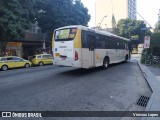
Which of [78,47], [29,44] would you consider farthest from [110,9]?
[78,47]

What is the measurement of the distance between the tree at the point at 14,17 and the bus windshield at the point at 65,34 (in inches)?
350

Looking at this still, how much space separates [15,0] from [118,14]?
318 feet

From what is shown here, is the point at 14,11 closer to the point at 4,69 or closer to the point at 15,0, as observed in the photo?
the point at 15,0

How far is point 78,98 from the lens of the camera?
22.9 feet

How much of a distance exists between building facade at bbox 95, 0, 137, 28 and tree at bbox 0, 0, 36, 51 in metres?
87.7

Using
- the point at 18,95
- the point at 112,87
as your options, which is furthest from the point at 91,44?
the point at 18,95

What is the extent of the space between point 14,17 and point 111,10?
9766 cm

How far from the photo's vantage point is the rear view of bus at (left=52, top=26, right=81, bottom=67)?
38.7 ft

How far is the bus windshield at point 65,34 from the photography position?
475 inches

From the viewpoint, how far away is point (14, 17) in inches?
787

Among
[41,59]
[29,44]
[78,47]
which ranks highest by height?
[29,44]

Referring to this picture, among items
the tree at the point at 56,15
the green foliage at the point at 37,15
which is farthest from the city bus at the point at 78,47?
the tree at the point at 56,15

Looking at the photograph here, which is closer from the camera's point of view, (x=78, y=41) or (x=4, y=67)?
(x=78, y=41)

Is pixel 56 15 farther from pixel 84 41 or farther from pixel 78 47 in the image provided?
pixel 78 47
